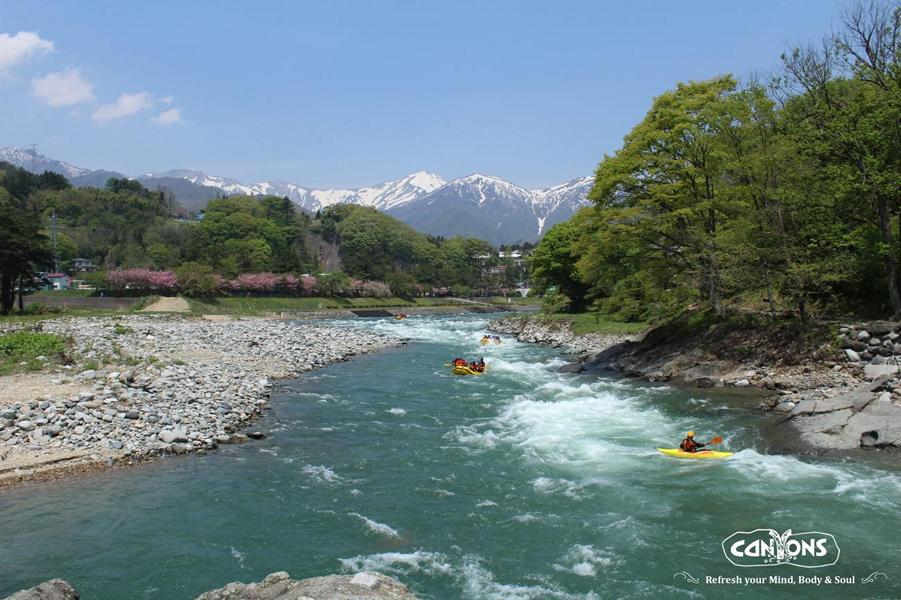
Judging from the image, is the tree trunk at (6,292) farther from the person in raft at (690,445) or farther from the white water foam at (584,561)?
the white water foam at (584,561)

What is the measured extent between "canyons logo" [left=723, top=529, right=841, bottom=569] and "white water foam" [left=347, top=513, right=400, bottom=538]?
17.9 ft

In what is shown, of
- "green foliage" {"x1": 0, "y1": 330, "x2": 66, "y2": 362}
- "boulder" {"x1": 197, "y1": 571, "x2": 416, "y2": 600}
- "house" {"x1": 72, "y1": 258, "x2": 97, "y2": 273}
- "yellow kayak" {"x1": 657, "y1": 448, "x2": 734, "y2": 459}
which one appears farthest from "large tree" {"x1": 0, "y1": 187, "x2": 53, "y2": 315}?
"house" {"x1": 72, "y1": 258, "x2": 97, "y2": 273}

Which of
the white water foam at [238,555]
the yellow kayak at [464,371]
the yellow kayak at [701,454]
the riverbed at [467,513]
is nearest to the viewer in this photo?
the riverbed at [467,513]

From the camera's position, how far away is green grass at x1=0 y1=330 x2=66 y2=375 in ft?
64.5

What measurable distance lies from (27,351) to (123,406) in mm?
8434

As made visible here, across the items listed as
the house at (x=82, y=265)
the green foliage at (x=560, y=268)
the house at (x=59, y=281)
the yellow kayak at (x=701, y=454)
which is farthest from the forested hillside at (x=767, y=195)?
the house at (x=82, y=265)

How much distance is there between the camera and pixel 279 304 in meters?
85.6

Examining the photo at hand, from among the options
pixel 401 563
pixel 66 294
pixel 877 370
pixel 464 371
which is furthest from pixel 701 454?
pixel 66 294

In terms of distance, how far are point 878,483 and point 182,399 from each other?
18.2 m

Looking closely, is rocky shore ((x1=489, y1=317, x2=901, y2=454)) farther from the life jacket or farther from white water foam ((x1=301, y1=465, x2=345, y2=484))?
white water foam ((x1=301, y1=465, x2=345, y2=484))

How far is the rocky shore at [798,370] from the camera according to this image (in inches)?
544

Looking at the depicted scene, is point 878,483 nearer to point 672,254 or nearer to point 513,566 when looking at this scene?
point 513,566

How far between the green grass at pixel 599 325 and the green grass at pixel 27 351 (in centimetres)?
3065

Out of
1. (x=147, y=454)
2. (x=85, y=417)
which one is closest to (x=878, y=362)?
(x=147, y=454)
